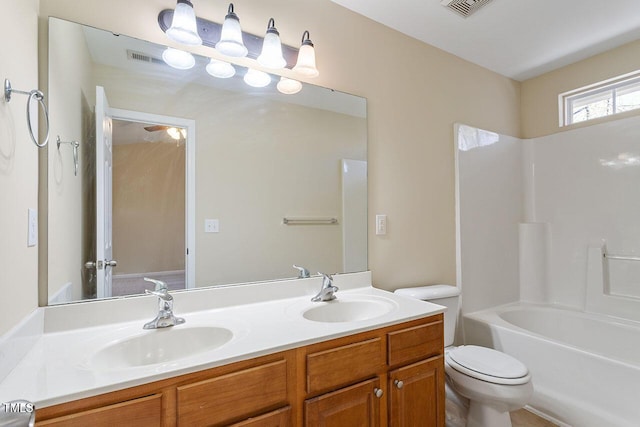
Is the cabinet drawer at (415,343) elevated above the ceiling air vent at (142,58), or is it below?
below

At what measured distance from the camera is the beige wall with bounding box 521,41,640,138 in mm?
2238

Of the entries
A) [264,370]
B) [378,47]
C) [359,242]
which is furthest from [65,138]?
[378,47]

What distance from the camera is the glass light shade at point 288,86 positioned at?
1623 mm

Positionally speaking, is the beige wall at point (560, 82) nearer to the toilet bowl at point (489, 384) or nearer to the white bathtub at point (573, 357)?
the white bathtub at point (573, 357)

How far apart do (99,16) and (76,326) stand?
1.21 meters

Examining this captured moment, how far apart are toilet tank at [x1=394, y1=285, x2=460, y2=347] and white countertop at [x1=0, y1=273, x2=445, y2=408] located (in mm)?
316

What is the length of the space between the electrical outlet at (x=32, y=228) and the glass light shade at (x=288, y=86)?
116 cm

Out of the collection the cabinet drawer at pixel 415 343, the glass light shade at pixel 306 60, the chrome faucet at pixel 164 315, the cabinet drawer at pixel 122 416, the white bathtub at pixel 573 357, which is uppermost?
the glass light shade at pixel 306 60

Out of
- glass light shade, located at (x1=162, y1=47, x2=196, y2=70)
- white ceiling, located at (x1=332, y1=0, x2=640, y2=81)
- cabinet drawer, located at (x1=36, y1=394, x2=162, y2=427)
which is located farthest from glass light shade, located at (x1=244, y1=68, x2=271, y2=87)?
cabinet drawer, located at (x1=36, y1=394, x2=162, y2=427)

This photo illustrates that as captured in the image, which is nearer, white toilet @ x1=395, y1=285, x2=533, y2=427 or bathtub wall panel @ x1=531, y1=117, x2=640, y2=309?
white toilet @ x1=395, y1=285, x2=533, y2=427

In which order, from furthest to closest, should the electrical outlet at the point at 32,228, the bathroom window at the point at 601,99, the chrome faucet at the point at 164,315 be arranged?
1. the bathroom window at the point at 601,99
2. the chrome faucet at the point at 164,315
3. the electrical outlet at the point at 32,228

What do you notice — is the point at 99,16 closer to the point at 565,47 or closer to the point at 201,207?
the point at 201,207

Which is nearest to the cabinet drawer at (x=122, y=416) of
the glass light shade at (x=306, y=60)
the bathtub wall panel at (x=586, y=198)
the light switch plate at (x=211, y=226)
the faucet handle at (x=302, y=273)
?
the light switch plate at (x=211, y=226)

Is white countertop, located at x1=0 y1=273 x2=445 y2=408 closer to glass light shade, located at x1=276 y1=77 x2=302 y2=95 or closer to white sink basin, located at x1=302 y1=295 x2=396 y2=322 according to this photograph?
white sink basin, located at x1=302 y1=295 x2=396 y2=322
